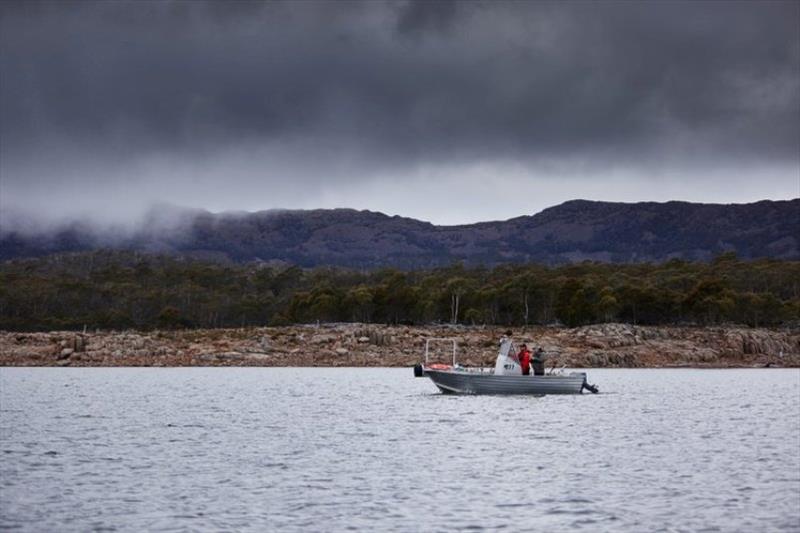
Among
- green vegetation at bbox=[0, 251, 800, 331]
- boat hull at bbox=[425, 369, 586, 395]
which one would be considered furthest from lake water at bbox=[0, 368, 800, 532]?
green vegetation at bbox=[0, 251, 800, 331]

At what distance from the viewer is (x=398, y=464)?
33.6 meters

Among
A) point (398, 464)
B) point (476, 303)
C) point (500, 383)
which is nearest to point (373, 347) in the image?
point (476, 303)

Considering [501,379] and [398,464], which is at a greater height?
[501,379]

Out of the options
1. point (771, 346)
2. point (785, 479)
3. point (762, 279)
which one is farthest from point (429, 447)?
point (762, 279)

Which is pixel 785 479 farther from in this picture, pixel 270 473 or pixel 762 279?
pixel 762 279

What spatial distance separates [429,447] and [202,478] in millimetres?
10512

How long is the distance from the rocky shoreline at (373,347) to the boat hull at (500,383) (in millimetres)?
47496

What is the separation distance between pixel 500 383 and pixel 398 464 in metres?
32.5

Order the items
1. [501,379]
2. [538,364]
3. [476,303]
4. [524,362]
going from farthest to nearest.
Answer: [476,303]
[538,364]
[524,362]
[501,379]

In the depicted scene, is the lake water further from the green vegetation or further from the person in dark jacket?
the green vegetation

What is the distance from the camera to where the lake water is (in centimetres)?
2417

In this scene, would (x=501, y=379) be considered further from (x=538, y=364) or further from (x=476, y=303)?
(x=476, y=303)

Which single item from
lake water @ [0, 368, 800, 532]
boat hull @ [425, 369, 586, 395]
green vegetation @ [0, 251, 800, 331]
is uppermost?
green vegetation @ [0, 251, 800, 331]

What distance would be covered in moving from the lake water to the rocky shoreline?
59496 millimetres
